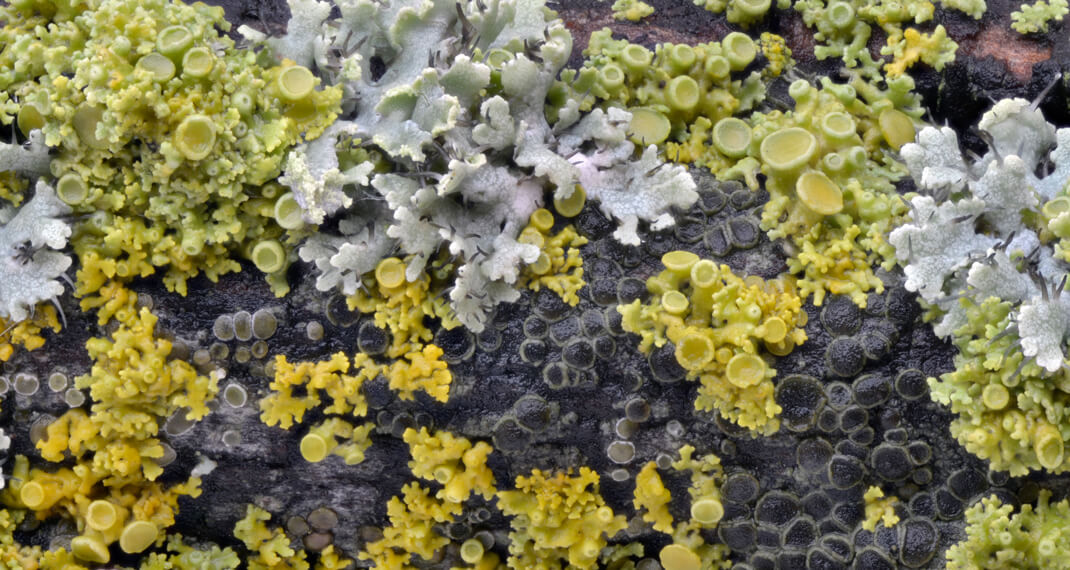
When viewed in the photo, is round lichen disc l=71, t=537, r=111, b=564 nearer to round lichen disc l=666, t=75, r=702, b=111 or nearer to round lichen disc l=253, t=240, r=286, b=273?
round lichen disc l=253, t=240, r=286, b=273

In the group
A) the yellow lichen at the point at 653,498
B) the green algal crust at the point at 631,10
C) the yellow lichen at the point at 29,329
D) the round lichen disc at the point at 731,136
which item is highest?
the green algal crust at the point at 631,10

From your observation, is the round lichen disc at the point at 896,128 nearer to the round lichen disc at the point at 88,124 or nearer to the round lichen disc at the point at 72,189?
the round lichen disc at the point at 88,124

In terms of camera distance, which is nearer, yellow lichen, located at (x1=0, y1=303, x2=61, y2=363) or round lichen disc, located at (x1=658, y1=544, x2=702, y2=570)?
yellow lichen, located at (x1=0, y1=303, x2=61, y2=363)

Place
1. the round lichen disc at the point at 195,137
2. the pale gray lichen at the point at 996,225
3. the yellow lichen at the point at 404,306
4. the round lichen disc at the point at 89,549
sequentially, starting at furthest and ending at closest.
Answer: the round lichen disc at the point at 89,549, the yellow lichen at the point at 404,306, the round lichen disc at the point at 195,137, the pale gray lichen at the point at 996,225

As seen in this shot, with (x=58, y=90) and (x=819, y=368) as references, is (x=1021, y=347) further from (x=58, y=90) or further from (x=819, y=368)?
(x=58, y=90)

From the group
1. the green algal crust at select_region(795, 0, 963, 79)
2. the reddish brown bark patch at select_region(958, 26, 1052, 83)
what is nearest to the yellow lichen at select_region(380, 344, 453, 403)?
the green algal crust at select_region(795, 0, 963, 79)

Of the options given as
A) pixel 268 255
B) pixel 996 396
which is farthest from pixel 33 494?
pixel 996 396

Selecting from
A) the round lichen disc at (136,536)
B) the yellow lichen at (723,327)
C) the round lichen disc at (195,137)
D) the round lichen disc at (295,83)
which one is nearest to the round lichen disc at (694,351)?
the yellow lichen at (723,327)
